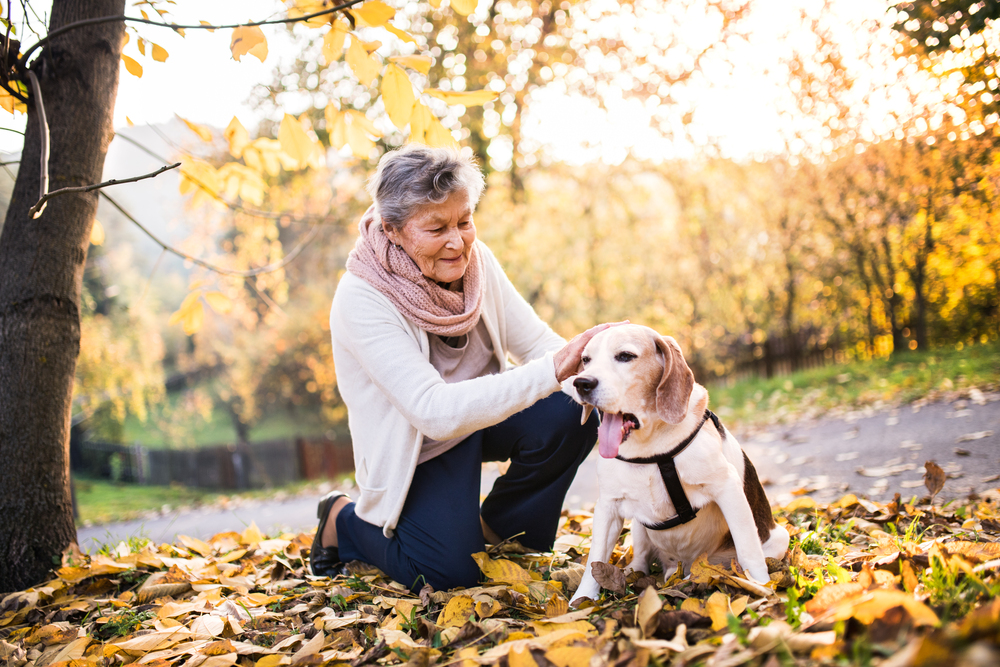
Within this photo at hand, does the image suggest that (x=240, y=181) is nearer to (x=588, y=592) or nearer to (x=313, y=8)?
(x=313, y=8)

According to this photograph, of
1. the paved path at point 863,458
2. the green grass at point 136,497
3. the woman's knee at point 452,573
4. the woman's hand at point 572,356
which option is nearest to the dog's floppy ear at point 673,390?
the woman's hand at point 572,356

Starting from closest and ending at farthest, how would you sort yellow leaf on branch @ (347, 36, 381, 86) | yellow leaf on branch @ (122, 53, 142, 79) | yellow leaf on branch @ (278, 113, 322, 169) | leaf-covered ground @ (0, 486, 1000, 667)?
leaf-covered ground @ (0, 486, 1000, 667) → yellow leaf on branch @ (347, 36, 381, 86) → yellow leaf on branch @ (278, 113, 322, 169) → yellow leaf on branch @ (122, 53, 142, 79)

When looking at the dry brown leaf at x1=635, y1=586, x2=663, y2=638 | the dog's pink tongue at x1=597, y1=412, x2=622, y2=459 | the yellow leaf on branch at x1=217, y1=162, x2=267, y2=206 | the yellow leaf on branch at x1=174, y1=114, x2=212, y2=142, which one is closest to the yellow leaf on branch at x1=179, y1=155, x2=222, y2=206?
the yellow leaf on branch at x1=217, y1=162, x2=267, y2=206

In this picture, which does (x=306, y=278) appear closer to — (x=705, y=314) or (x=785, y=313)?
(x=705, y=314)

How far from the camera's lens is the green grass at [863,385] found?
7074 millimetres

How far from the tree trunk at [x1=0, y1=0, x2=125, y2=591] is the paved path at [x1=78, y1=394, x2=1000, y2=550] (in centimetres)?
61

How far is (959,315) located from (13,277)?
13.3 meters

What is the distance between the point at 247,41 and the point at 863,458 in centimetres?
489

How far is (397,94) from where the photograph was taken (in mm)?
2602

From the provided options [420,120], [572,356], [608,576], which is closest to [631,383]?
[572,356]

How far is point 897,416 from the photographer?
6.04 metres

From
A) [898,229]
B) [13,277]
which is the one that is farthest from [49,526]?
[898,229]

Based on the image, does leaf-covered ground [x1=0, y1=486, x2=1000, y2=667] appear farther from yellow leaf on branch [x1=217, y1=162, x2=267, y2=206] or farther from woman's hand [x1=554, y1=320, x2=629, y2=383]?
yellow leaf on branch [x1=217, y1=162, x2=267, y2=206]

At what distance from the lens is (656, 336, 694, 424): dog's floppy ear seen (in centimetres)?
219
